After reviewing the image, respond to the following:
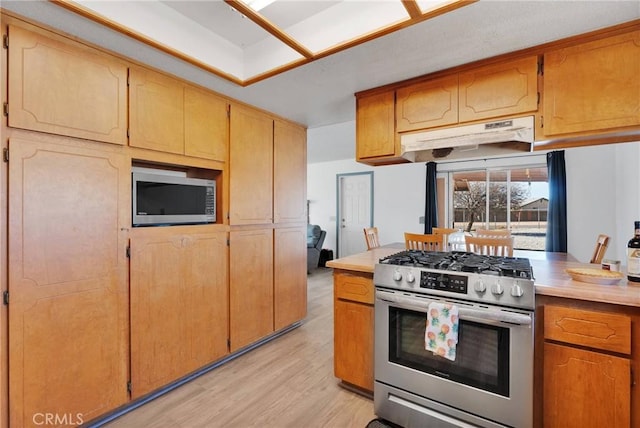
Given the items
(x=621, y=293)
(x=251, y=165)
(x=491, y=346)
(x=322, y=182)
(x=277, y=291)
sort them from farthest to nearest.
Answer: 1. (x=322, y=182)
2. (x=277, y=291)
3. (x=251, y=165)
4. (x=491, y=346)
5. (x=621, y=293)

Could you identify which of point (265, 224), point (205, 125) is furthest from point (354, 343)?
point (205, 125)

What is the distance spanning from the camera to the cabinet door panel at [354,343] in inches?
79.2

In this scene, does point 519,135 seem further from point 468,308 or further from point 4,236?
point 4,236

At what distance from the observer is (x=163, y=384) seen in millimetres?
2039

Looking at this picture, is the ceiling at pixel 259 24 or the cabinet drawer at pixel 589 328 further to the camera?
the ceiling at pixel 259 24

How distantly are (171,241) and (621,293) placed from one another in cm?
258

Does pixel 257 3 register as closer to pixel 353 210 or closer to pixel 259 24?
pixel 259 24

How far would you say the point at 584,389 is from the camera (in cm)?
139

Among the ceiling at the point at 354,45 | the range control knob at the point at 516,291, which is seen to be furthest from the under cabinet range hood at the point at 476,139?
the range control knob at the point at 516,291

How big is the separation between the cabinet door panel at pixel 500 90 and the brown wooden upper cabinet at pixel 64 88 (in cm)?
226

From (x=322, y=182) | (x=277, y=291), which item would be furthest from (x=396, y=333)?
(x=322, y=182)

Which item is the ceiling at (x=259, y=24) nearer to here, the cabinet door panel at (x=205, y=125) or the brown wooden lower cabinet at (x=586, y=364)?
the cabinet door panel at (x=205, y=125)

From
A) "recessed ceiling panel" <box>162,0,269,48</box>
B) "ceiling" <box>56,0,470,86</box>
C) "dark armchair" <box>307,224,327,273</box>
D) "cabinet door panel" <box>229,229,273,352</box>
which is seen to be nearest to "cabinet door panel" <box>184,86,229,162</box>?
"ceiling" <box>56,0,470,86</box>

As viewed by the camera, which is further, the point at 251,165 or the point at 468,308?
the point at 251,165
